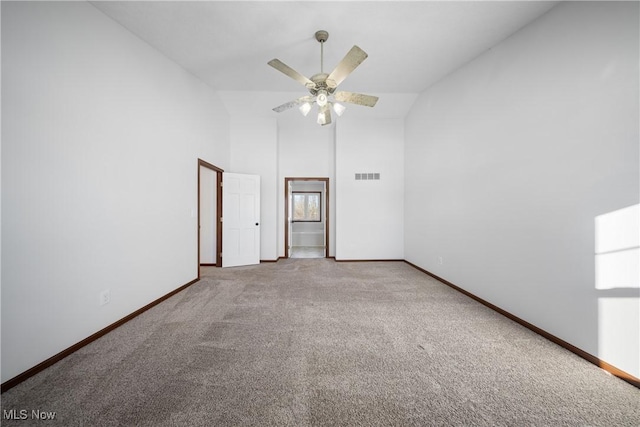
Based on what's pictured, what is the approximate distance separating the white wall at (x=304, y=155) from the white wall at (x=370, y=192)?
0.33 m

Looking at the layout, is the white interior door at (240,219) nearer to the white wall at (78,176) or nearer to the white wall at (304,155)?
the white wall at (304,155)

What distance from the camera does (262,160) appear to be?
17.0 feet

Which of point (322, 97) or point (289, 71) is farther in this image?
point (322, 97)

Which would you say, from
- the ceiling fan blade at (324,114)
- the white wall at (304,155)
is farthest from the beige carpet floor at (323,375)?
the white wall at (304,155)

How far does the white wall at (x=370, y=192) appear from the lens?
17.1ft

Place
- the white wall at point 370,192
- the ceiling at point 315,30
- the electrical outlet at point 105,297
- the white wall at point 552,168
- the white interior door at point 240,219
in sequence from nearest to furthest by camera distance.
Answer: the white wall at point 552,168, the electrical outlet at point 105,297, the ceiling at point 315,30, the white interior door at point 240,219, the white wall at point 370,192

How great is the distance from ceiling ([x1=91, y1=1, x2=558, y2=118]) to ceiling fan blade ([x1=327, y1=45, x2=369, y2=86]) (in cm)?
65

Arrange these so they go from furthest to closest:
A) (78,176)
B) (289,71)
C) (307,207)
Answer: (307,207), (289,71), (78,176)

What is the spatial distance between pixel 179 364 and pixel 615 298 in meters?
3.20

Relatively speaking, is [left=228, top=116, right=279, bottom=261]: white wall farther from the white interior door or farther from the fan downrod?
the fan downrod

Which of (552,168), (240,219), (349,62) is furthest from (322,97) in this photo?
(240,219)

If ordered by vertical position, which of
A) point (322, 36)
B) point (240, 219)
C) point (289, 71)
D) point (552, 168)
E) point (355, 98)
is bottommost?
point (240, 219)

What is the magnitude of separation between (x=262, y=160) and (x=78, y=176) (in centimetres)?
343

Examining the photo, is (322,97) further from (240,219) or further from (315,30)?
(240,219)
